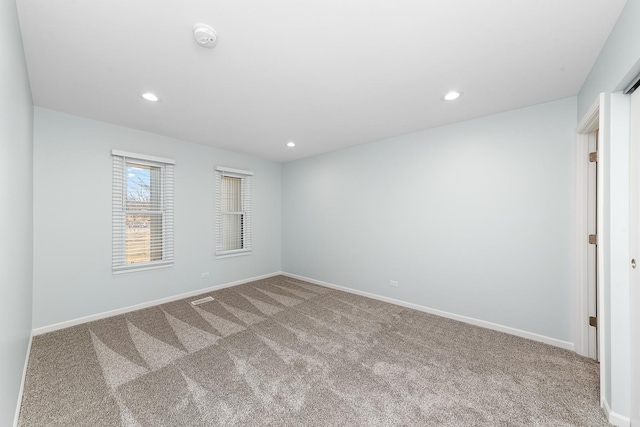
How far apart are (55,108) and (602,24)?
16.5ft

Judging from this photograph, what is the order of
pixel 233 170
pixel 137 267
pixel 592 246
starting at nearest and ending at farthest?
pixel 592 246
pixel 137 267
pixel 233 170

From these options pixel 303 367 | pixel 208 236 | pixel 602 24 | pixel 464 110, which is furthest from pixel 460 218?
pixel 208 236

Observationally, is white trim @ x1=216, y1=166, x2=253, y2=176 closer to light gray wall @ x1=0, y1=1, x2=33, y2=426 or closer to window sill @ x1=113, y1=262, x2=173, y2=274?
window sill @ x1=113, y1=262, x2=173, y2=274

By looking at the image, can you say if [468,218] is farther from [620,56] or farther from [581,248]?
[620,56]

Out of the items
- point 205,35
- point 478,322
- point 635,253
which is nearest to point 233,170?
point 205,35

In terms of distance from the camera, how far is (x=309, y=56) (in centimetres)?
187

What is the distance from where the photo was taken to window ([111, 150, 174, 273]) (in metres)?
3.33

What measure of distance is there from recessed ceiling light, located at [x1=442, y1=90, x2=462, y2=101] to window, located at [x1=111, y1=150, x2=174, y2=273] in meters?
3.82

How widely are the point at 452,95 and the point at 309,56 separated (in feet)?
5.05

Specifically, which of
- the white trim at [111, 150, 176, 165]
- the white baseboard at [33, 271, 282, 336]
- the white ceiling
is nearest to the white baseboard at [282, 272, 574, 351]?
the white baseboard at [33, 271, 282, 336]

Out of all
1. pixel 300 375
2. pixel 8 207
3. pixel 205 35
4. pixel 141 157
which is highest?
pixel 205 35

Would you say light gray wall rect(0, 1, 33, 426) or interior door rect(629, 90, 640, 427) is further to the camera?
interior door rect(629, 90, 640, 427)

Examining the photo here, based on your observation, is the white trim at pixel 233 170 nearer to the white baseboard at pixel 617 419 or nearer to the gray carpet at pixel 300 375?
the gray carpet at pixel 300 375

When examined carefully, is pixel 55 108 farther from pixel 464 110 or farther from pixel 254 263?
pixel 464 110
